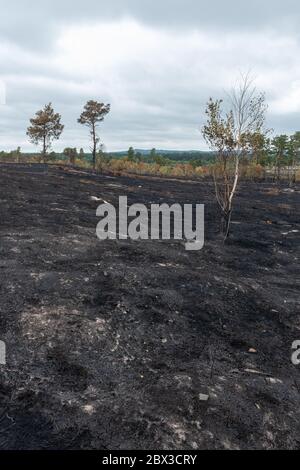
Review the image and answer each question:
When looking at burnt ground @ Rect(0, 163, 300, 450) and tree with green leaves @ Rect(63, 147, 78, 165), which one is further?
tree with green leaves @ Rect(63, 147, 78, 165)

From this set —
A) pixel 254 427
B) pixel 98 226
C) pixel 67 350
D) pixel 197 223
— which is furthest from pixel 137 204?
pixel 254 427

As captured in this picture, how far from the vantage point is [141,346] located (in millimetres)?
6676

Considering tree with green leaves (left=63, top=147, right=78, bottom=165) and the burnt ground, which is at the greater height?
tree with green leaves (left=63, top=147, right=78, bottom=165)

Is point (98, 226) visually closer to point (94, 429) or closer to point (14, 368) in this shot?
point (14, 368)

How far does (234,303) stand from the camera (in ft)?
30.1

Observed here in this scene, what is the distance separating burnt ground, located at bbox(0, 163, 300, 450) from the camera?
4.71 m

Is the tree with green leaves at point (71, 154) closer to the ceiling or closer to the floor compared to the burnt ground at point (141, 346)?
closer to the ceiling

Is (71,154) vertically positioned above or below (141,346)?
above

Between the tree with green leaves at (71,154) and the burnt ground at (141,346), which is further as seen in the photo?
the tree with green leaves at (71,154)

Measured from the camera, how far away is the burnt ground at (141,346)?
4.71m

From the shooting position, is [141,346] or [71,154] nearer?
[141,346]

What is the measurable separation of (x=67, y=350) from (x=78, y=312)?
133 cm
